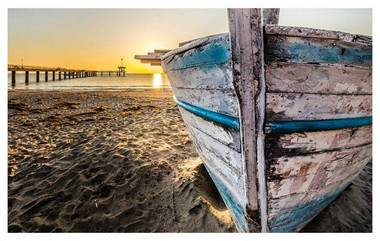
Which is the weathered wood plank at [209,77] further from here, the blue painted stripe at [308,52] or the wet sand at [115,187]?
the wet sand at [115,187]

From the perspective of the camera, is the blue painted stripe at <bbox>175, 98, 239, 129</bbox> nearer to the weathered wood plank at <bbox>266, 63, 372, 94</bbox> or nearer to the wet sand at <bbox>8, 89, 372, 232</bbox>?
the weathered wood plank at <bbox>266, 63, 372, 94</bbox>

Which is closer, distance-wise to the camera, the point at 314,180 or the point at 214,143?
the point at 314,180

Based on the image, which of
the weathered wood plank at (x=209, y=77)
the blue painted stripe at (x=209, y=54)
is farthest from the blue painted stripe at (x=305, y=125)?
the blue painted stripe at (x=209, y=54)

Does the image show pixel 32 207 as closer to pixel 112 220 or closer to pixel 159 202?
pixel 112 220

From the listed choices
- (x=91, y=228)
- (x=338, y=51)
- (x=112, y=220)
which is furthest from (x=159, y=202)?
(x=338, y=51)

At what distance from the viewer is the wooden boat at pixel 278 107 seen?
4.43 feet

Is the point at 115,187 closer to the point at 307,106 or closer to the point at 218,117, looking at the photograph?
the point at 218,117

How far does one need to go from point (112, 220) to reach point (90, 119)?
4244 mm

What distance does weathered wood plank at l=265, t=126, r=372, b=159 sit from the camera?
5.02 feet

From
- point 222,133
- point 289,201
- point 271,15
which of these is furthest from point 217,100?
point 271,15

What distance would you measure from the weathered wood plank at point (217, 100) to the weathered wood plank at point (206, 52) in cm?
19

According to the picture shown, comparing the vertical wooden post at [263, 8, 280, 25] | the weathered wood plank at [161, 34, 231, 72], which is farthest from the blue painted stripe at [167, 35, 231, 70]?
the vertical wooden post at [263, 8, 280, 25]

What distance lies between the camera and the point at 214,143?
6.51 ft

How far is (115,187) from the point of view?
2.93 meters
